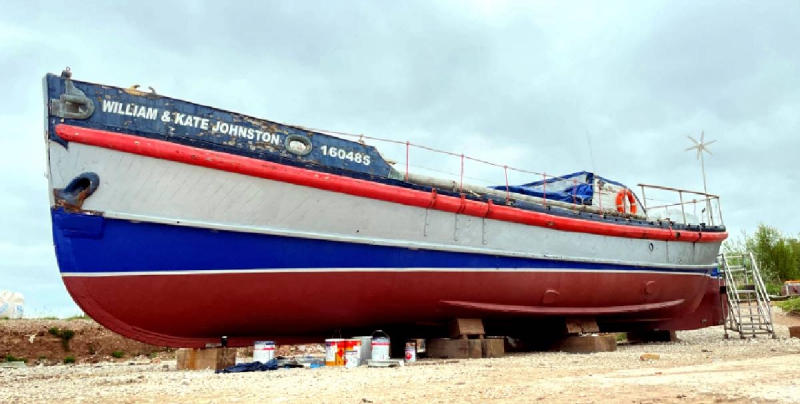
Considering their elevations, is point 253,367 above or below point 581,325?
below

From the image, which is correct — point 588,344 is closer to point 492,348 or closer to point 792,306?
point 492,348

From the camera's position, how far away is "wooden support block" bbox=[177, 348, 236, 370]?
7.44 metres

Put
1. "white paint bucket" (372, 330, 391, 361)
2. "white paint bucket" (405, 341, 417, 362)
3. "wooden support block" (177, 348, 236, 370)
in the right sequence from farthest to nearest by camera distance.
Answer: "white paint bucket" (405, 341, 417, 362) < "white paint bucket" (372, 330, 391, 361) < "wooden support block" (177, 348, 236, 370)

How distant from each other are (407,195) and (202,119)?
2945 mm

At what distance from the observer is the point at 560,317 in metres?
10.5

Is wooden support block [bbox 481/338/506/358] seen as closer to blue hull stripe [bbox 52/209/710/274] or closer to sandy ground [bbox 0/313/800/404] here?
sandy ground [bbox 0/313/800/404]

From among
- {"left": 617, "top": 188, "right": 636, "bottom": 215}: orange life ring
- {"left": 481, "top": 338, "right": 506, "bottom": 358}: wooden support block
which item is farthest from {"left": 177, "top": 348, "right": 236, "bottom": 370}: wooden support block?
{"left": 617, "top": 188, "right": 636, "bottom": 215}: orange life ring

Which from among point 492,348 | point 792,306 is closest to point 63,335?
point 492,348

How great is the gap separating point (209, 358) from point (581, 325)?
22.8 feet

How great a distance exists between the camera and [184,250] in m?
6.81

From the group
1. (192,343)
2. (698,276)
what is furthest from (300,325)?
(698,276)

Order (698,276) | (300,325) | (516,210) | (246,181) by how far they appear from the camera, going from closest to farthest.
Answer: (246,181) < (300,325) < (516,210) < (698,276)

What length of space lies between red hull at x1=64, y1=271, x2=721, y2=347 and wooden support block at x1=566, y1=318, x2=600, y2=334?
22 centimetres

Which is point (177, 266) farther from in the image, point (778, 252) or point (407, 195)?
point (778, 252)
